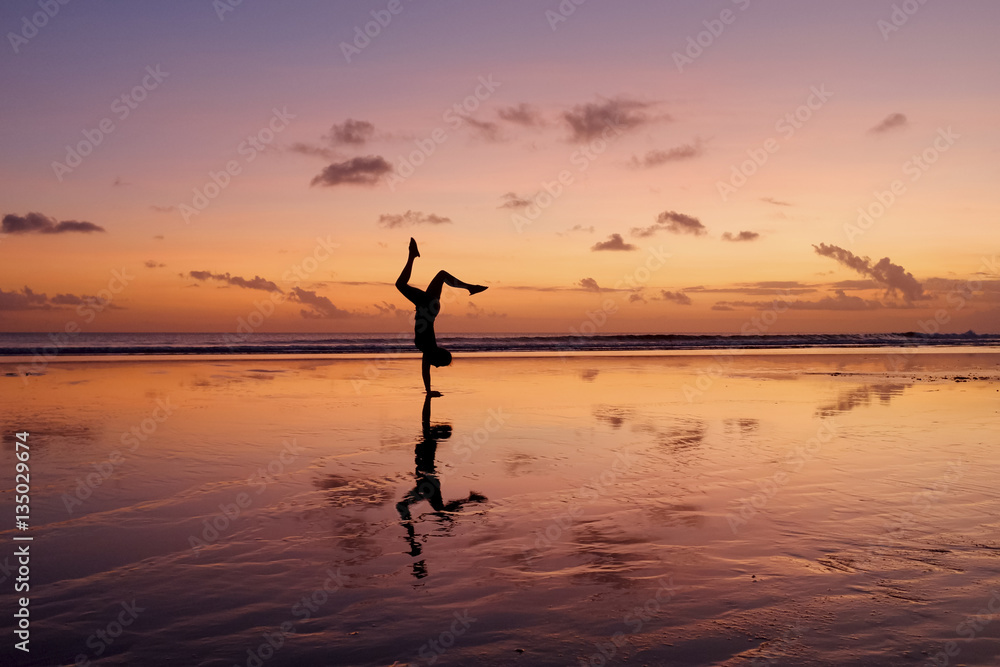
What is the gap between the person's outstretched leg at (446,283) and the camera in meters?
15.6

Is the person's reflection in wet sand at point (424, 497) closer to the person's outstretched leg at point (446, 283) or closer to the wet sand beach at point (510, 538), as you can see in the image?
the wet sand beach at point (510, 538)

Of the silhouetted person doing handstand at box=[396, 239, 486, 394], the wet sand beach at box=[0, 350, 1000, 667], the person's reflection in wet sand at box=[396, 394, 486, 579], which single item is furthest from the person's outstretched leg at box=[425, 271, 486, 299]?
the person's reflection in wet sand at box=[396, 394, 486, 579]

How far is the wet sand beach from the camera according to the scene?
14.2ft

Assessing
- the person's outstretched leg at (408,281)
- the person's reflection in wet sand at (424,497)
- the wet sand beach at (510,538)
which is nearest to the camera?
the wet sand beach at (510,538)

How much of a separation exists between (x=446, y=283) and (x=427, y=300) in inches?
29.3

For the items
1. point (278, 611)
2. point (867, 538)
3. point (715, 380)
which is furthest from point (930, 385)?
point (278, 611)

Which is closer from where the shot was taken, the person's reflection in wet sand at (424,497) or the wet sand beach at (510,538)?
the wet sand beach at (510,538)

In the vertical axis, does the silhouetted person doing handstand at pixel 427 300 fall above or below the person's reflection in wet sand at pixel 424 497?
above

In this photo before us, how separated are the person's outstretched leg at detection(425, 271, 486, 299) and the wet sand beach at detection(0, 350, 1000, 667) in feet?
10.4

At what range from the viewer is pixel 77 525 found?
22.1ft

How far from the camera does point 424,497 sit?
25.8 feet

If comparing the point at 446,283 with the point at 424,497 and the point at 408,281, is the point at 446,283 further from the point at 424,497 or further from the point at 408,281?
the point at 424,497

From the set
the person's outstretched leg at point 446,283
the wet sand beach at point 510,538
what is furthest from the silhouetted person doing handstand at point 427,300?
the wet sand beach at point 510,538

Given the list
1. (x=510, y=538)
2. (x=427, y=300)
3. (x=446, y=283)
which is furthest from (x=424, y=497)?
(x=427, y=300)
